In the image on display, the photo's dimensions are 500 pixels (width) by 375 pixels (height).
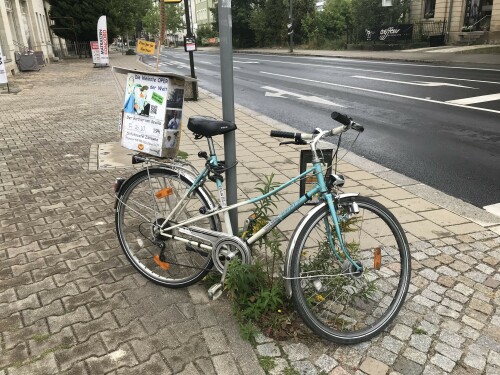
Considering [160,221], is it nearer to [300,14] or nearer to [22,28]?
[22,28]

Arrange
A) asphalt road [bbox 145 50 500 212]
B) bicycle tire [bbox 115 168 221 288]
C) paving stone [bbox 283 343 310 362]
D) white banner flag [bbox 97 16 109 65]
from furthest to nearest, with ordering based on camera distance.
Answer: white banner flag [bbox 97 16 109 65], asphalt road [bbox 145 50 500 212], bicycle tire [bbox 115 168 221 288], paving stone [bbox 283 343 310 362]

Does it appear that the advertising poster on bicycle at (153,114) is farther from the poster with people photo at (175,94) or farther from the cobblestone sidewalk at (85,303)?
the cobblestone sidewalk at (85,303)

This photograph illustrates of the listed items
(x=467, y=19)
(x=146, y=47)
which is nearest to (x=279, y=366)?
(x=146, y=47)

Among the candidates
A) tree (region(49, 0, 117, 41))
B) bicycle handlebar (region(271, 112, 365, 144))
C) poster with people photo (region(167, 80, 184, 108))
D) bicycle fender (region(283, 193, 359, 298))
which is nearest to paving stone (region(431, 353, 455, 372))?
bicycle fender (region(283, 193, 359, 298))

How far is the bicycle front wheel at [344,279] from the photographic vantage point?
264cm

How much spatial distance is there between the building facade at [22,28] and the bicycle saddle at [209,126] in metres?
21.5

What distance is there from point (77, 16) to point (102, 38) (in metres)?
13.3

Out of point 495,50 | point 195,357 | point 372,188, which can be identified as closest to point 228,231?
point 195,357

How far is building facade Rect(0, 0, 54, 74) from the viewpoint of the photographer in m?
21.1

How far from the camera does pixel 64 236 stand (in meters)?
4.18

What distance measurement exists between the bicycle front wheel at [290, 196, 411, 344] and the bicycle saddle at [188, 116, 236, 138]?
840mm

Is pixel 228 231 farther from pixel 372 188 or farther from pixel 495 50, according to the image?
pixel 495 50

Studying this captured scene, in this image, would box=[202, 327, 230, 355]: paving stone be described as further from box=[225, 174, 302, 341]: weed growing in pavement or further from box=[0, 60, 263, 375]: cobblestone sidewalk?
box=[225, 174, 302, 341]: weed growing in pavement

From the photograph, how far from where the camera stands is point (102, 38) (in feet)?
83.8
